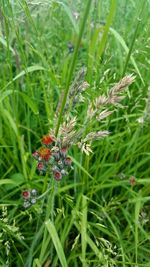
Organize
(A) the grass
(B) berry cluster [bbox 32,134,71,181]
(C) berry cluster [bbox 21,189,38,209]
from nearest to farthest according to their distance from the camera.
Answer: (B) berry cluster [bbox 32,134,71,181], (C) berry cluster [bbox 21,189,38,209], (A) the grass

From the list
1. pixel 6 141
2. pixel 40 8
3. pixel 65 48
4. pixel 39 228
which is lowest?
pixel 39 228

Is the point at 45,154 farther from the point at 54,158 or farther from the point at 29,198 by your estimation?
the point at 29,198

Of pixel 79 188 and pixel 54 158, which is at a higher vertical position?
pixel 54 158

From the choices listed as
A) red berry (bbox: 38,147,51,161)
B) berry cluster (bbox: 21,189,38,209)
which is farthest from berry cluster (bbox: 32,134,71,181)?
berry cluster (bbox: 21,189,38,209)

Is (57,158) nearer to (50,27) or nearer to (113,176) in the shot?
(113,176)

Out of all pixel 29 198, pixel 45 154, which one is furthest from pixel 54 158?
pixel 29 198

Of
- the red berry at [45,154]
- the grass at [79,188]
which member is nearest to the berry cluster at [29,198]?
the grass at [79,188]

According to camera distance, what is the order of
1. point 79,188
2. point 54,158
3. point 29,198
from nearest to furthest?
point 54,158 < point 29,198 < point 79,188

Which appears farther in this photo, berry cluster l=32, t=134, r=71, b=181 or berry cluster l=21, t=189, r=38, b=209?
berry cluster l=21, t=189, r=38, b=209

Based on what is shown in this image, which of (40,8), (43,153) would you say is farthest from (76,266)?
(40,8)

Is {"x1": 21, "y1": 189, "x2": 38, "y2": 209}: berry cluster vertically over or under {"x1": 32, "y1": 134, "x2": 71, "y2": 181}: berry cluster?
under

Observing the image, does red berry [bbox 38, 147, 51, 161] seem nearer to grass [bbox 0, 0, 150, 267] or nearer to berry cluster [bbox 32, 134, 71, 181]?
berry cluster [bbox 32, 134, 71, 181]
